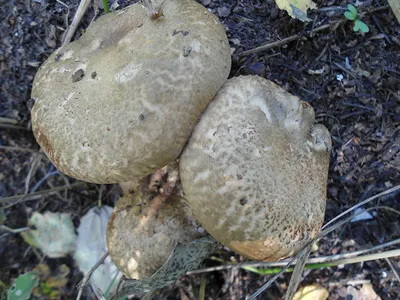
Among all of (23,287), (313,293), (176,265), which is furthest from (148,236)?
(313,293)

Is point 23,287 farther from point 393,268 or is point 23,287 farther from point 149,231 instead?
point 393,268

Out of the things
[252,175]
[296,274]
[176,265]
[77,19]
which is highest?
[77,19]

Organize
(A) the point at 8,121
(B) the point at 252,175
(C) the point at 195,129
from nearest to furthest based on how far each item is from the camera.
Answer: (B) the point at 252,175, (C) the point at 195,129, (A) the point at 8,121

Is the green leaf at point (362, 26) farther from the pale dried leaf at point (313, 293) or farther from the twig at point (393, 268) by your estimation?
the pale dried leaf at point (313, 293)

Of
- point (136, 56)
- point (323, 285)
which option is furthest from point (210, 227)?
point (323, 285)

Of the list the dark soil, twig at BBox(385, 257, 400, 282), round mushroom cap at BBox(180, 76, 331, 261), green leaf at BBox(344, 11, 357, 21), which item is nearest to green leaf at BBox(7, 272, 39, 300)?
the dark soil

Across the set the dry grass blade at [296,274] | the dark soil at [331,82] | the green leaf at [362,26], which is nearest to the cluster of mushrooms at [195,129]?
the dry grass blade at [296,274]

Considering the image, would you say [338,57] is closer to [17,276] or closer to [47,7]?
[47,7]

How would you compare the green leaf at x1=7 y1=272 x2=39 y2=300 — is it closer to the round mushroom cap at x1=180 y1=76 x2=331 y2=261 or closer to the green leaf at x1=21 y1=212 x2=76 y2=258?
the green leaf at x1=21 y1=212 x2=76 y2=258
